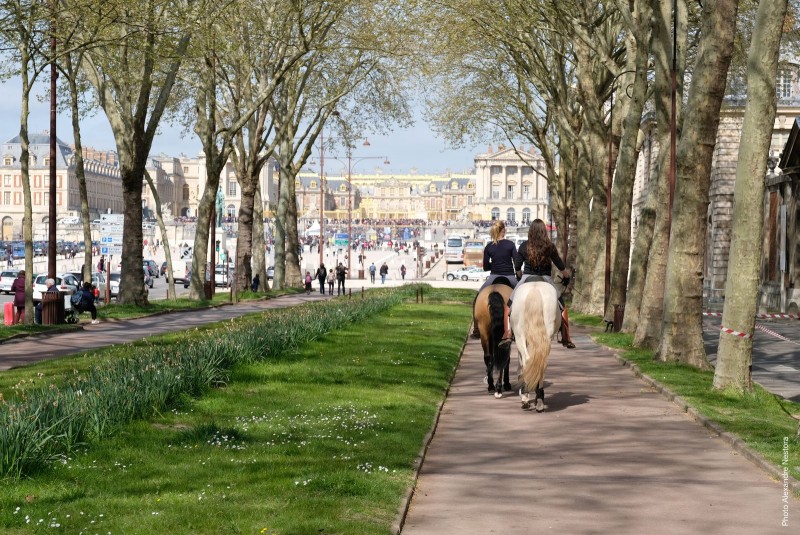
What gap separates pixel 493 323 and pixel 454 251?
369 ft

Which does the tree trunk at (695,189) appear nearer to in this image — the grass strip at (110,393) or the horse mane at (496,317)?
the horse mane at (496,317)

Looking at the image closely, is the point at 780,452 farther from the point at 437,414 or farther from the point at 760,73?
the point at 760,73

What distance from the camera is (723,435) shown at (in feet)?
36.5

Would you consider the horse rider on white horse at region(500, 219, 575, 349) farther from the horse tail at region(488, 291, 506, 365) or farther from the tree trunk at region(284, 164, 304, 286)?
the tree trunk at region(284, 164, 304, 286)

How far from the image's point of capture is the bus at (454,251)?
12125cm

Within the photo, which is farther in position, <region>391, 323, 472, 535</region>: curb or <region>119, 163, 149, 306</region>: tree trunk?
<region>119, 163, 149, 306</region>: tree trunk

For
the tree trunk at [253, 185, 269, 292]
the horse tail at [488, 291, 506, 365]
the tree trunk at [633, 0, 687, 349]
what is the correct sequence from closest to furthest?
the horse tail at [488, 291, 506, 365] → the tree trunk at [633, 0, 687, 349] → the tree trunk at [253, 185, 269, 292]

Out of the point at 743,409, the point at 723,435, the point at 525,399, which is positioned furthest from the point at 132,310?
the point at 723,435

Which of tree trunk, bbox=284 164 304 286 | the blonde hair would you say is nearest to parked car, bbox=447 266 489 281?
tree trunk, bbox=284 164 304 286

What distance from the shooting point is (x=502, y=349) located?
46.6 feet

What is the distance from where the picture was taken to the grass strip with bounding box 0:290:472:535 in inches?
278

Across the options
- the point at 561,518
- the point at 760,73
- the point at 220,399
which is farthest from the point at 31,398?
the point at 760,73

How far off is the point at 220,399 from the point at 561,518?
17.6 ft

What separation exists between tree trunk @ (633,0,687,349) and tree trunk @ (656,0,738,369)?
9.18ft
